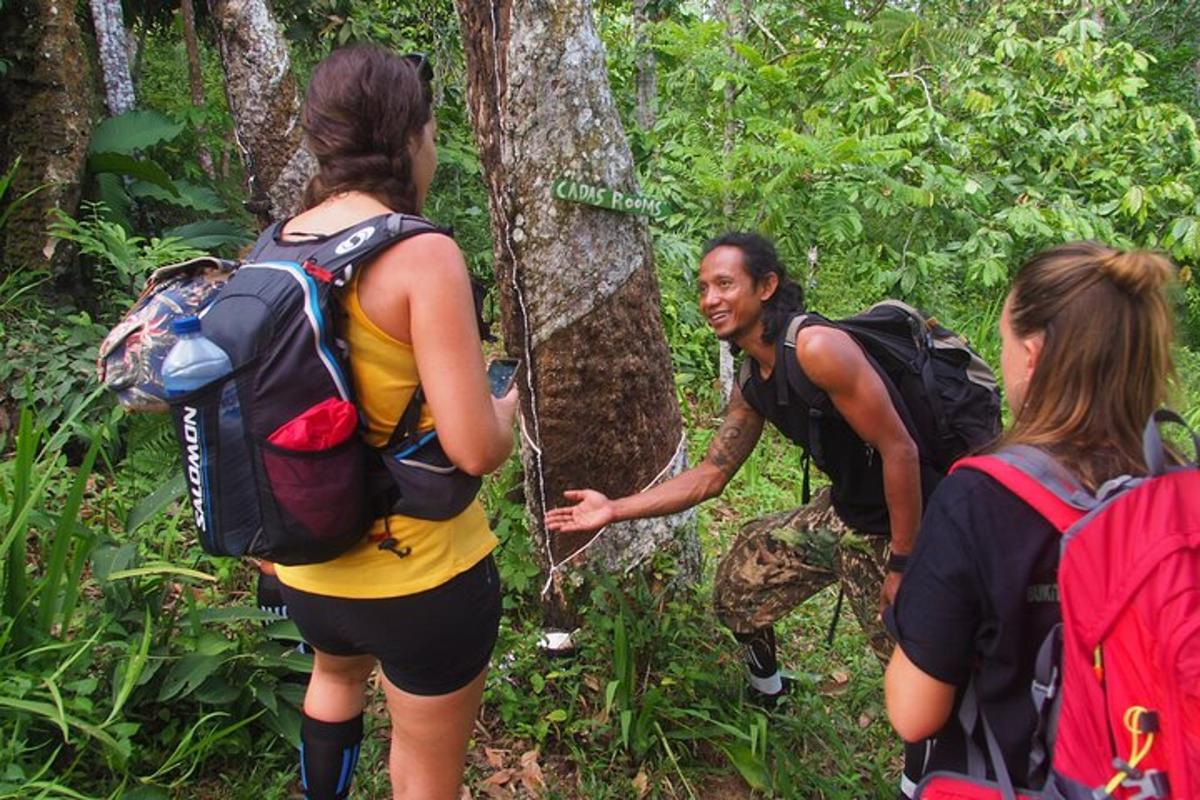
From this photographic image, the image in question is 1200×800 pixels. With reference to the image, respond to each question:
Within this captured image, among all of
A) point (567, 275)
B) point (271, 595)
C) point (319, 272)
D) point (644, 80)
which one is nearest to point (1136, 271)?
point (319, 272)

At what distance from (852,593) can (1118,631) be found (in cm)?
177

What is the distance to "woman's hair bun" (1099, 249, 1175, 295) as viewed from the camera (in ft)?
4.89

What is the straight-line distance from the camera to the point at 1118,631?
124 cm

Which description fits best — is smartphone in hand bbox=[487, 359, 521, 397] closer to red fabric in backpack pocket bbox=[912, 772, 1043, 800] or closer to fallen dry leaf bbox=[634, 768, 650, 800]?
red fabric in backpack pocket bbox=[912, 772, 1043, 800]

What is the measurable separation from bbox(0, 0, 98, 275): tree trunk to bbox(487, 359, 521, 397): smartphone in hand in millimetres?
4133

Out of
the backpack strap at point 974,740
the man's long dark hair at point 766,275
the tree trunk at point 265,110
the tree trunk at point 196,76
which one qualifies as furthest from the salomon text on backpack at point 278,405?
the tree trunk at point 196,76

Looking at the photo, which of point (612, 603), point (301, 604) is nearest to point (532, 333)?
point (612, 603)

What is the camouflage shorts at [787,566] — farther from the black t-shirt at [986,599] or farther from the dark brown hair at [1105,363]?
the dark brown hair at [1105,363]

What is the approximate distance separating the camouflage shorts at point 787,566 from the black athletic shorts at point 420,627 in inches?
53.7

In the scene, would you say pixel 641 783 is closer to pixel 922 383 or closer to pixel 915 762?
pixel 915 762

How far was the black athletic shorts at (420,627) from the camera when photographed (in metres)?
1.93

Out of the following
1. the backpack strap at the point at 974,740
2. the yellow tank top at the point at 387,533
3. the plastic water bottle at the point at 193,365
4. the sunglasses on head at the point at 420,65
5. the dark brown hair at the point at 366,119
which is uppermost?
the sunglasses on head at the point at 420,65

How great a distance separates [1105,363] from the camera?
151 cm

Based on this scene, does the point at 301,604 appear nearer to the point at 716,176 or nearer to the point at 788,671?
the point at 788,671
